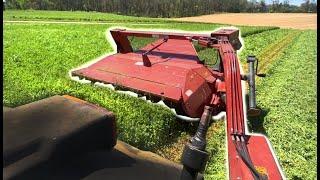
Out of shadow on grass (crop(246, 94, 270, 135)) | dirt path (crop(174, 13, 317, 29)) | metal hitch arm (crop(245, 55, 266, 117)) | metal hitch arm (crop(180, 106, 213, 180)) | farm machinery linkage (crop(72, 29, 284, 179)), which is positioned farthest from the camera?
dirt path (crop(174, 13, 317, 29))

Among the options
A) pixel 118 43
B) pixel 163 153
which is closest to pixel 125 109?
pixel 163 153

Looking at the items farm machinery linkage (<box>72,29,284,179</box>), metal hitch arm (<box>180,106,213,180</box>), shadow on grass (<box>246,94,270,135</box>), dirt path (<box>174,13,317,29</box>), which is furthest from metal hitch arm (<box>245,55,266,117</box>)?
dirt path (<box>174,13,317,29</box>)

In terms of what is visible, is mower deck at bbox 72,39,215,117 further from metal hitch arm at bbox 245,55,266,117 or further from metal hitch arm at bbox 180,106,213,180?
metal hitch arm at bbox 180,106,213,180

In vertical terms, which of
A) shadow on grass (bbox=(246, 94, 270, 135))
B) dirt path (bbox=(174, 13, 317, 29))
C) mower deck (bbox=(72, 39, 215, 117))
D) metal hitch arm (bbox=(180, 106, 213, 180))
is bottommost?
dirt path (bbox=(174, 13, 317, 29))

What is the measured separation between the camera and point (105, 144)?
186 centimetres

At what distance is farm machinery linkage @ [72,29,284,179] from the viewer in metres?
3.34

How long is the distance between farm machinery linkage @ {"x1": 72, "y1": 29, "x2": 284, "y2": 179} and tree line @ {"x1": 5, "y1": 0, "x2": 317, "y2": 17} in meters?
54.9

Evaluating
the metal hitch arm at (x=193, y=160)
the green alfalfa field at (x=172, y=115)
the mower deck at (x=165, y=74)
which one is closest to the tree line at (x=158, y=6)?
the green alfalfa field at (x=172, y=115)

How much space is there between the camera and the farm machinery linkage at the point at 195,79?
3339mm

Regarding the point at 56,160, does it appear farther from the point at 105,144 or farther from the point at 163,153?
the point at 163,153

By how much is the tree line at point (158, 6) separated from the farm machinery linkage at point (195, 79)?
180ft

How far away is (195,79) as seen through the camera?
5.49m

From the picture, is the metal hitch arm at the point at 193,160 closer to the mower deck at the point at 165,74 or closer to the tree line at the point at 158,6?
the mower deck at the point at 165,74

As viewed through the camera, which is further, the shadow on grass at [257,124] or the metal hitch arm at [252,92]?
the shadow on grass at [257,124]
